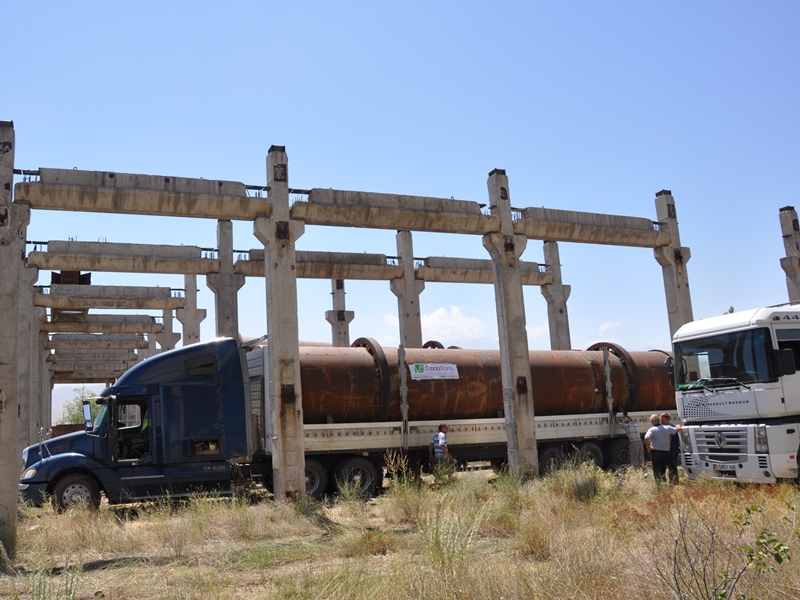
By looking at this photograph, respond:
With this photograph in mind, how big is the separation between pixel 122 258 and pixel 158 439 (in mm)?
9514

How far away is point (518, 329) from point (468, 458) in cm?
335

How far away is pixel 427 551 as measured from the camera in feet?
22.1

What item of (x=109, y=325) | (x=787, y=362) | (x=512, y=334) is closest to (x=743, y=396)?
(x=787, y=362)

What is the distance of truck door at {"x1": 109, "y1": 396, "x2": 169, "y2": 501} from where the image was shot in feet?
44.6

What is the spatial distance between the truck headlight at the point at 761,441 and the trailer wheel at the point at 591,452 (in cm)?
672

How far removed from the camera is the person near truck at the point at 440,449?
50.7ft

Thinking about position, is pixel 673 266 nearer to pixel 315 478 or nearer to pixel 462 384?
pixel 462 384

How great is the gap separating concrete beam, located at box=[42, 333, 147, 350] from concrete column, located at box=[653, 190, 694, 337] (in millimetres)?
25528

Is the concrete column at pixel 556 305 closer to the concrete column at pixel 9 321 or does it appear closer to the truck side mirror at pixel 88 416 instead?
the truck side mirror at pixel 88 416

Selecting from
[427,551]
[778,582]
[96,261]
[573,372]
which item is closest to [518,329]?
[573,372]

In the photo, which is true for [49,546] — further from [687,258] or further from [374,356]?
[687,258]

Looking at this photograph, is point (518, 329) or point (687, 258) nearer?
point (518, 329)

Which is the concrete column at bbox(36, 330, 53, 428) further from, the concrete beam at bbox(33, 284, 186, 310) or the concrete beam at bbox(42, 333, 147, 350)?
the concrete beam at bbox(33, 284, 186, 310)

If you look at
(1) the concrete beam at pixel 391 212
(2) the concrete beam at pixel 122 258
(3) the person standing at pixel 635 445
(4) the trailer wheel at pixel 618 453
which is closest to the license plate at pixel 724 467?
(3) the person standing at pixel 635 445
